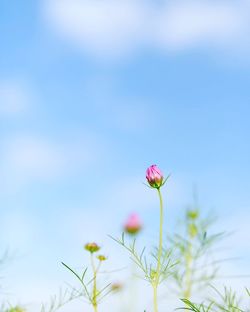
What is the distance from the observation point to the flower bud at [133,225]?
8.52 feet

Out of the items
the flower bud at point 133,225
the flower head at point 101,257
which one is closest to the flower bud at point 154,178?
the flower head at point 101,257

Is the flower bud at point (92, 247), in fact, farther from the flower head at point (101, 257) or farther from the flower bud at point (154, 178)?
the flower bud at point (154, 178)

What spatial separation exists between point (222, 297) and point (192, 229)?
628 mm

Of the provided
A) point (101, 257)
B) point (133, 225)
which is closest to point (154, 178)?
point (101, 257)

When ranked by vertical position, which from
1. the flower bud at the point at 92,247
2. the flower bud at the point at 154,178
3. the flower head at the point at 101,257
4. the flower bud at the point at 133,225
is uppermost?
the flower bud at the point at 133,225

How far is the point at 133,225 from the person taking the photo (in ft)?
8.69

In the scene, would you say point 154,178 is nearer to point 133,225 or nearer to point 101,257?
A: point 101,257

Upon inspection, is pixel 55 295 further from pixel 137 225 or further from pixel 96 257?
pixel 137 225

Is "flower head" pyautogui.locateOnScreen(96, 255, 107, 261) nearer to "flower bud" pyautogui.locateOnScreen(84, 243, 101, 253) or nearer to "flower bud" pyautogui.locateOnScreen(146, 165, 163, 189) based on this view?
"flower bud" pyautogui.locateOnScreen(84, 243, 101, 253)

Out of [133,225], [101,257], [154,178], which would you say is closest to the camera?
[154,178]

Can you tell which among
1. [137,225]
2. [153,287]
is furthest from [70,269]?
[137,225]

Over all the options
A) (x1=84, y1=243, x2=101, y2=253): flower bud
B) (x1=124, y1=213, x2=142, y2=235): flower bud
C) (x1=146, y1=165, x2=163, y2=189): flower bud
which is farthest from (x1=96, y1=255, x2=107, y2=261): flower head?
(x1=124, y1=213, x2=142, y2=235): flower bud

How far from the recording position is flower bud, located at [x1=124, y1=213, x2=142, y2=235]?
260 centimetres

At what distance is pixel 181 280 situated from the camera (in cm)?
199
